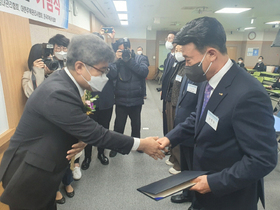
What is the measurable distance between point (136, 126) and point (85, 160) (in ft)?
2.87

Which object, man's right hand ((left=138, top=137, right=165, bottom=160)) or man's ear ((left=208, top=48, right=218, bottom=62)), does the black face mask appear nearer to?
man's ear ((left=208, top=48, right=218, bottom=62))

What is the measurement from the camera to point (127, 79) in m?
2.48

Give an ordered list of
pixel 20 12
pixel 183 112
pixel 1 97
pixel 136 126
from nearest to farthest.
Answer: pixel 1 97 < pixel 20 12 < pixel 183 112 < pixel 136 126

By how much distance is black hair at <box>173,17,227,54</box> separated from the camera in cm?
90

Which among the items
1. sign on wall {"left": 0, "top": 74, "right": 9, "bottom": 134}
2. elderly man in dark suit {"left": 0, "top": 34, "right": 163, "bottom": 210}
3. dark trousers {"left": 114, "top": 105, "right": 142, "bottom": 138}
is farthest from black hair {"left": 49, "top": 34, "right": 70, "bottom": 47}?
elderly man in dark suit {"left": 0, "top": 34, "right": 163, "bottom": 210}

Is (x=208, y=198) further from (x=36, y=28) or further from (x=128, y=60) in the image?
(x=36, y=28)

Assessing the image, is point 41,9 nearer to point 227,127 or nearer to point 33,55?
point 33,55

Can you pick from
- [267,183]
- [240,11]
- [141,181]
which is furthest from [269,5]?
[141,181]

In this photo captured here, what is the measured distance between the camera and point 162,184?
36.1 inches

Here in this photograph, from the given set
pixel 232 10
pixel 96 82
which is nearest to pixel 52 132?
pixel 96 82

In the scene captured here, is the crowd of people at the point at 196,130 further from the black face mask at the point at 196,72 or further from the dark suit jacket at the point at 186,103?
the dark suit jacket at the point at 186,103

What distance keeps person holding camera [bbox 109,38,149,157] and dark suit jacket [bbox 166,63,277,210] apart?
1.59 meters

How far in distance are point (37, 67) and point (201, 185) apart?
1.70 m

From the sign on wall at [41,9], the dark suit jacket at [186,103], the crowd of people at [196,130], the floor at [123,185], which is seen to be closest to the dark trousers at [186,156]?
the dark suit jacket at [186,103]
